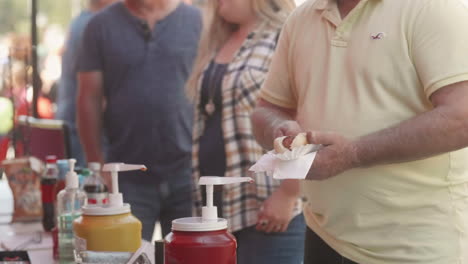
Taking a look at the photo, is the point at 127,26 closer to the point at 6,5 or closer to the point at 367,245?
the point at 367,245

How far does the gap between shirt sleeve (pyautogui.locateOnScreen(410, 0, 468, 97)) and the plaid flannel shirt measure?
2.91ft

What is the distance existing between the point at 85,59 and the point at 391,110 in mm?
1849

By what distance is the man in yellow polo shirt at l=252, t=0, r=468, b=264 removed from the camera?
1446 millimetres

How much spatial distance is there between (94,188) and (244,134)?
48cm

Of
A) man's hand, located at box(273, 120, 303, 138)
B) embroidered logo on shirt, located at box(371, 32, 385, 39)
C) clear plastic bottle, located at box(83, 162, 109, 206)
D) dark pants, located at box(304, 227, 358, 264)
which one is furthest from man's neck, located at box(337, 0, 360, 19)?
clear plastic bottle, located at box(83, 162, 109, 206)

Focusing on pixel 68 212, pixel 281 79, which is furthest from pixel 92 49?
pixel 281 79

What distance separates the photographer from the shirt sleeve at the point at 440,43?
1.43m

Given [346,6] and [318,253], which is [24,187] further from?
[346,6]

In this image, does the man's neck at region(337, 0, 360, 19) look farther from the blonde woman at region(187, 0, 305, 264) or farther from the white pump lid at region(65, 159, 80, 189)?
the white pump lid at region(65, 159, 80, 189)

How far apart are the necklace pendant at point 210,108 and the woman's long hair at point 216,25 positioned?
0.40ft

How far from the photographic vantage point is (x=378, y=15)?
1566 millimetres

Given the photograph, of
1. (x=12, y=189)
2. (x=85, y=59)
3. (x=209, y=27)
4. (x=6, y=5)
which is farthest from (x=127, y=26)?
(x=6, y=5)

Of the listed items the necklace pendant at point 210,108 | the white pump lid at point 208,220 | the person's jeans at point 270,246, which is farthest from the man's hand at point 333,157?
the necklace pendant at point 210,108

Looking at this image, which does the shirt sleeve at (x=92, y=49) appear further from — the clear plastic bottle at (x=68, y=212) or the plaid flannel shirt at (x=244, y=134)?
the clear plastic bottle at (x=68, y=212)
